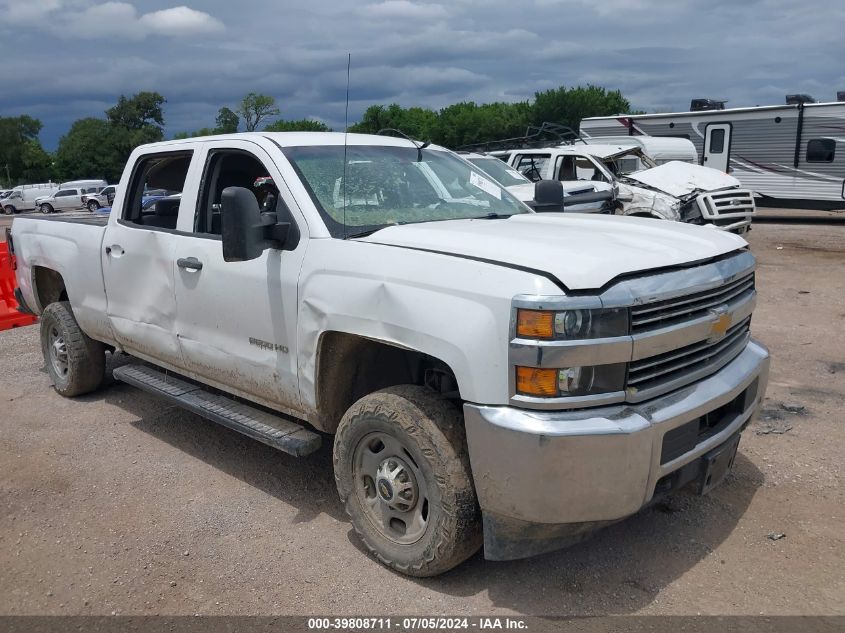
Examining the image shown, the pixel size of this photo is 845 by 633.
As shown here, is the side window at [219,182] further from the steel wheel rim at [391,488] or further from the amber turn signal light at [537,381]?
the amber turn signal light at [537,381]

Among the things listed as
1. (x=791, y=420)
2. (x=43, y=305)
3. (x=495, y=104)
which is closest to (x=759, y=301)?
(x=791, y=420)

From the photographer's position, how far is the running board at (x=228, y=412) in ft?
12.6

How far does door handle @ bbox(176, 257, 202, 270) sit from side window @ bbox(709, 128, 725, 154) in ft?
63.5

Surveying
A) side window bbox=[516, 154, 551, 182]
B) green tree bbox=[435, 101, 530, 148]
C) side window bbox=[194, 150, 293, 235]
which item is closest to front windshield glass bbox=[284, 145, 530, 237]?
side window bbox=[194, 150, 293, 235]

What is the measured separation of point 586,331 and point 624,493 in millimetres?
644

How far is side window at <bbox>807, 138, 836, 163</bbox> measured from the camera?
18609mm

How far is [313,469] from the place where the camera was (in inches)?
182

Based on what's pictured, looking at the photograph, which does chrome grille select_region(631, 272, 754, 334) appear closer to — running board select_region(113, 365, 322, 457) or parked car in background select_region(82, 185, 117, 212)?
running board select_region(113, 365, 322, 457)

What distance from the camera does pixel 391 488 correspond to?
11.0ft

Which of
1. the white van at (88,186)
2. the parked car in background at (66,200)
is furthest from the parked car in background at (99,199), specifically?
the white van at (88,186)

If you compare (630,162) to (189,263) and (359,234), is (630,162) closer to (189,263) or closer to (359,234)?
(189,263)

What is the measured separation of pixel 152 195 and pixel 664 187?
9667mm

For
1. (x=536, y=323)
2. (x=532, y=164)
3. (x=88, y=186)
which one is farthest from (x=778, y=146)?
(x=88, y=186)

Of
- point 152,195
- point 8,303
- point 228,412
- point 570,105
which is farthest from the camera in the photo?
point 570,105
